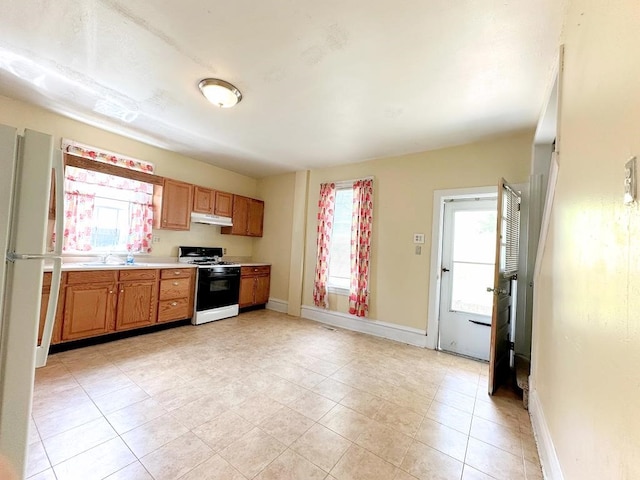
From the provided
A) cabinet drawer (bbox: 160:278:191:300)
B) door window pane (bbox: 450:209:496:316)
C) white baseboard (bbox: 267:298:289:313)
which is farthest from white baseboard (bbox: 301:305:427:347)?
cabinet drawer (bbox: 160:278:191:300)

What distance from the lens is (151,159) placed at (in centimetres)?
402

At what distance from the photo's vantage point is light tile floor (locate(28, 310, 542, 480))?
1.51 m

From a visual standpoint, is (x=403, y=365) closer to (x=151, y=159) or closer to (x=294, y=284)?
(x=294, y=284)

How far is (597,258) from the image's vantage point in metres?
1.00

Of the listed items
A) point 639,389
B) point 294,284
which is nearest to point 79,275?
point 294,284

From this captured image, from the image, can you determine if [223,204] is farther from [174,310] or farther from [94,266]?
[94,266]

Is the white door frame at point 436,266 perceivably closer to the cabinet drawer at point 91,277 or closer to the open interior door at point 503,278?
the open interior door at point 503,278

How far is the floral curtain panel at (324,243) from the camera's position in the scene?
4527 mm

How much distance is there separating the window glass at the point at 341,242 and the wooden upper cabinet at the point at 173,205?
7.95ft

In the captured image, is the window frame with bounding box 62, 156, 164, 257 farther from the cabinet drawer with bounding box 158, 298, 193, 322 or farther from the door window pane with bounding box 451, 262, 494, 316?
the door window pane with bounding box 451, 262, 494, 316

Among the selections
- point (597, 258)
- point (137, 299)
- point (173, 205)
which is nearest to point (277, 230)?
point (173, 205)

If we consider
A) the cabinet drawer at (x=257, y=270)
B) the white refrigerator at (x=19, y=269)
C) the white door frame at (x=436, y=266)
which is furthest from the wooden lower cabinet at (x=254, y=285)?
the white refrigerator at (x=19, y=269)

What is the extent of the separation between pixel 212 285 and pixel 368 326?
2.57 m

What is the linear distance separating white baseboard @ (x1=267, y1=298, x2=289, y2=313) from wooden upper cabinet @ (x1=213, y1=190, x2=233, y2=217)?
190 centimetres
